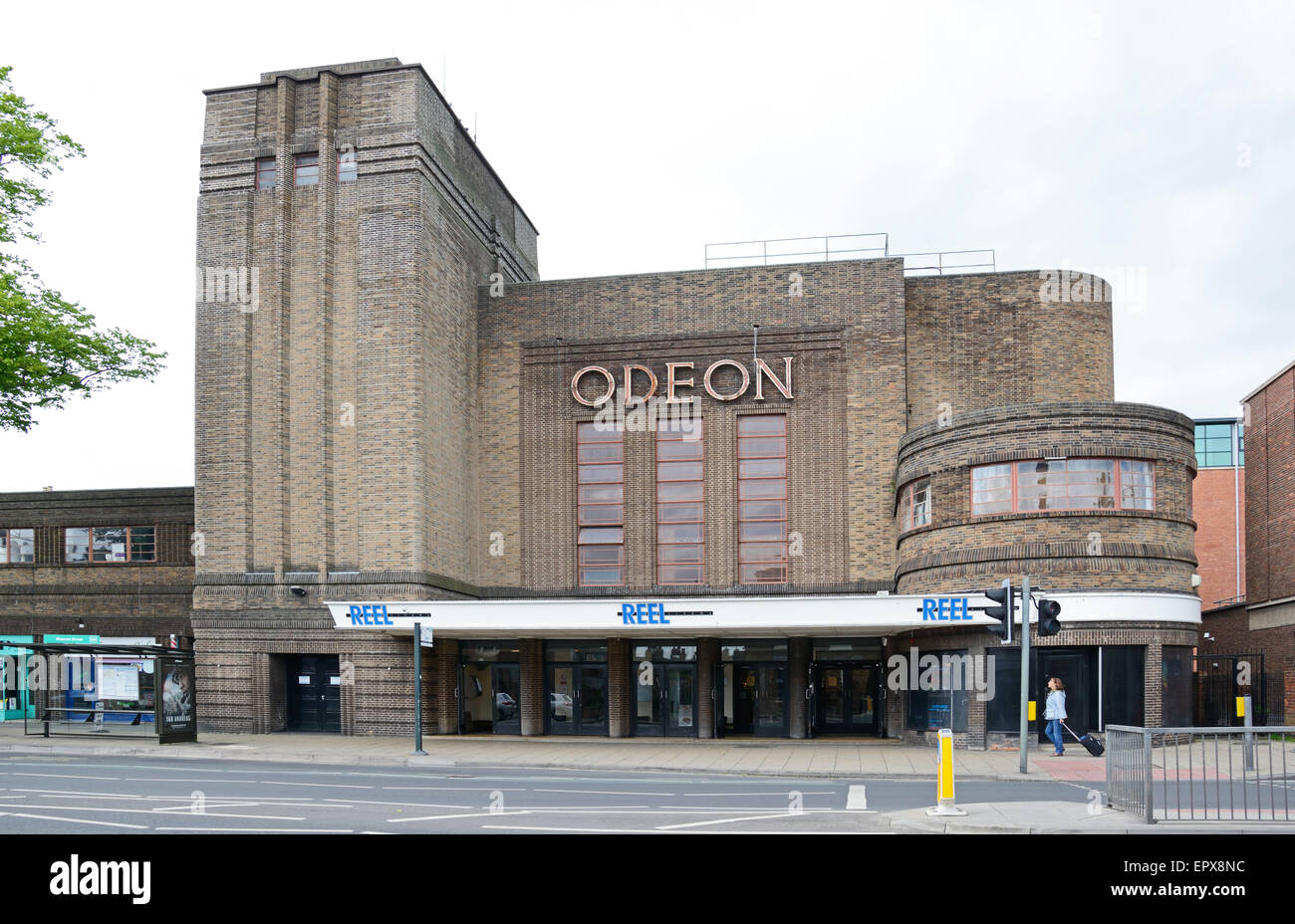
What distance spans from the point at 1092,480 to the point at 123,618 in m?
28.0

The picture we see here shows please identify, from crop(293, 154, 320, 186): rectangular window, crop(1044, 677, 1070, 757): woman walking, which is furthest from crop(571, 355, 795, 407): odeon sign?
crop(1044, 677, 1070, 757): woman walking

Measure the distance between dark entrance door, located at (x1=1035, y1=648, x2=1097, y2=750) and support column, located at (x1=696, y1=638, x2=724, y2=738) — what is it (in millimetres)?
8425

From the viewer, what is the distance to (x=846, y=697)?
103 feet

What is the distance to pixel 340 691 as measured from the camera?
30.9 m

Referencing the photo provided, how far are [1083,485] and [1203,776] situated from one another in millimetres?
14209

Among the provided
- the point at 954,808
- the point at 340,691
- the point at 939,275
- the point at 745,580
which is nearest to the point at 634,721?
the point at 745,580

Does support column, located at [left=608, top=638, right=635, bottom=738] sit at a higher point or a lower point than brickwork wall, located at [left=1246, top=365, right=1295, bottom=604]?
lower

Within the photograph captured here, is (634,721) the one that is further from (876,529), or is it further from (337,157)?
(337,157)

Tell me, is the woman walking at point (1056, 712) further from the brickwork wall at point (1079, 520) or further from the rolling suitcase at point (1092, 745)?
the brickwork wall at point (1079, 520)

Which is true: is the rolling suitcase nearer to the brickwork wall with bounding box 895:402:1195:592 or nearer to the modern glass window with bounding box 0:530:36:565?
the brickwork wall with bounding box 895:402:1195:592

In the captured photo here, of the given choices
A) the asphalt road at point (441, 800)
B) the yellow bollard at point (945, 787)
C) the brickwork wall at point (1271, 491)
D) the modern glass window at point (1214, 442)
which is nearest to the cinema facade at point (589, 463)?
the brickwork wall at point (1271, 491)

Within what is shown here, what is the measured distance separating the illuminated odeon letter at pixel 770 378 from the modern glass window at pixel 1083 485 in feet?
26.3

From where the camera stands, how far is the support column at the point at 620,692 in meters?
31.7

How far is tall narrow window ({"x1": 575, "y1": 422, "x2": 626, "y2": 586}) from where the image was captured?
3431 cm
